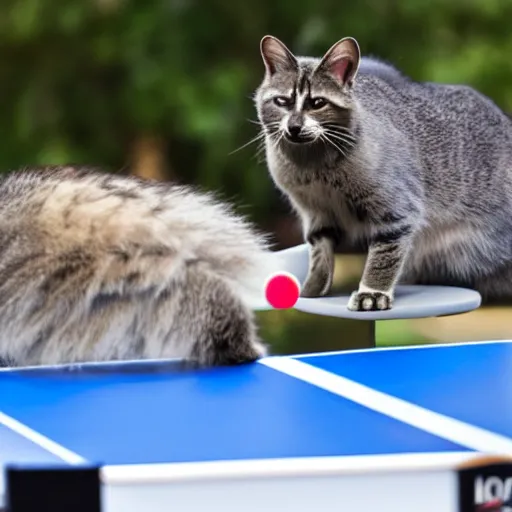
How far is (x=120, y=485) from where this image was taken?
590 mm

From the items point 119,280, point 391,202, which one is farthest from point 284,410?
point 391,202

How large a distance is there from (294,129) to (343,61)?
73 mm

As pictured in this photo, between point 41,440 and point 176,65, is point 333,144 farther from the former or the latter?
point 176,65

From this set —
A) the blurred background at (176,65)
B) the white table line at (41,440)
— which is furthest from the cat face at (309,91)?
the blurred background at (176,65)

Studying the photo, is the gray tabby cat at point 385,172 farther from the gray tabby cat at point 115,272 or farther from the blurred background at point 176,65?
the blurred background at point 176,65

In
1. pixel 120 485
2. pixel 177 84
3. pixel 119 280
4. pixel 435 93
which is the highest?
pixel 177 84

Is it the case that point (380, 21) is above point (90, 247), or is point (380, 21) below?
above

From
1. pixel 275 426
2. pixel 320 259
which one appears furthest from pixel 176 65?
pixel 275 426

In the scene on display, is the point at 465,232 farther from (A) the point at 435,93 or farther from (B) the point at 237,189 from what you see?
(B) the point at 237,189

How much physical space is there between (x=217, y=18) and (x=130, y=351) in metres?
2.12

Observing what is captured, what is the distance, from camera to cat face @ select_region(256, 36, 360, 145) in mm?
974

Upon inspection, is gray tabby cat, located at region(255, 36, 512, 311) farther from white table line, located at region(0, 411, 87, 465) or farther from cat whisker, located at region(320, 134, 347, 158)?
white table line, located at region(0, 411, 87, 465)

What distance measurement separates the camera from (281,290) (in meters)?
0.96

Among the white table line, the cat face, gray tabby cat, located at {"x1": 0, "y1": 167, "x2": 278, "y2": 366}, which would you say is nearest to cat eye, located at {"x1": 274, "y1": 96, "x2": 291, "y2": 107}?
the cat face
